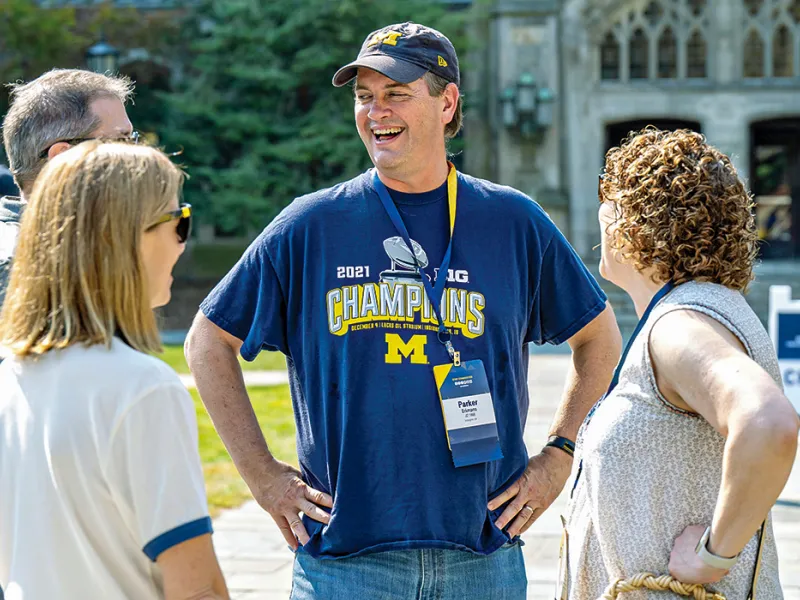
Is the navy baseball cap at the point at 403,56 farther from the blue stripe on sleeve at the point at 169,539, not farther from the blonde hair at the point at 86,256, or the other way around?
the blue stripe on sleeve at the point at 169,539

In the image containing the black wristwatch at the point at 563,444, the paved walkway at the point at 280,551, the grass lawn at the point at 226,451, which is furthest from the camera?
the grass lawn at the point at 226,451

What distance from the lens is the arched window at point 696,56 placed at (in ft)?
74.2

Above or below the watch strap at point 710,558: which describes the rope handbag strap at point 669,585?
below

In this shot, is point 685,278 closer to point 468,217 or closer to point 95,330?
point 468,217

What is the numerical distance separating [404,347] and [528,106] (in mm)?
19341

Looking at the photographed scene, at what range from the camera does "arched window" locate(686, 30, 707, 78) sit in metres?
22.6

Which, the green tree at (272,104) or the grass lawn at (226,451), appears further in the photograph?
the green tree at (272,104)

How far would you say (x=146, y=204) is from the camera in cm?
212

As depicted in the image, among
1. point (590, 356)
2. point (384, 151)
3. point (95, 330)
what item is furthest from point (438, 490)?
point (95, 330)

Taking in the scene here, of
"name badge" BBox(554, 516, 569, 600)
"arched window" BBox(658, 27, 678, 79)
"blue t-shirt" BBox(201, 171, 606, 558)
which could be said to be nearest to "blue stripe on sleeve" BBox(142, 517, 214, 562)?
"blue t-shirt" BBox(201, 171, 606, 558)

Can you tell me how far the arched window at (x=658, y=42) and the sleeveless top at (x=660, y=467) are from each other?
20.9m

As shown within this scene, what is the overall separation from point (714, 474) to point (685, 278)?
0.44 meters

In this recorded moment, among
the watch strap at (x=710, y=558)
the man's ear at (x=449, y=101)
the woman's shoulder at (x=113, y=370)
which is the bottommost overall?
the watch strap at (x=710, y=558)

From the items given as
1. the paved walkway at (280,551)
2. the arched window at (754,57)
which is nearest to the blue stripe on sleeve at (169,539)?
the paved walkway at (280,551)
